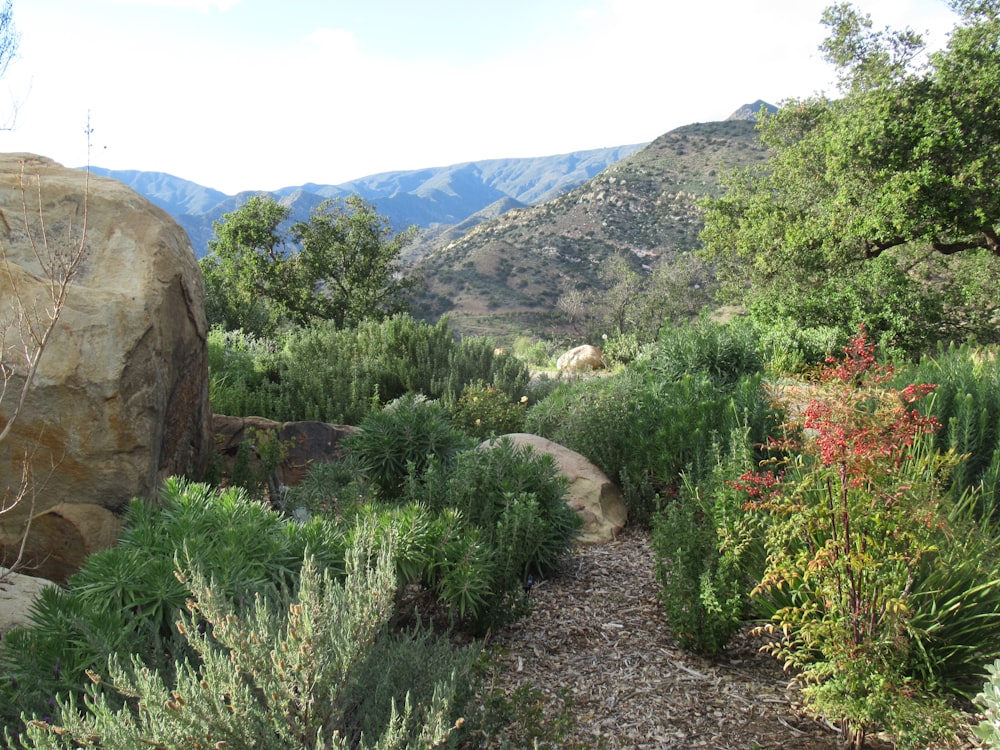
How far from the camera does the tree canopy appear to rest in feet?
62.2

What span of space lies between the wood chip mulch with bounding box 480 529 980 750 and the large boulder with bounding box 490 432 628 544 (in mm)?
827

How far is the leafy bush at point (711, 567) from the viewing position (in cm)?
306

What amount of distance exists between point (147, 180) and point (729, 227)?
708 ft

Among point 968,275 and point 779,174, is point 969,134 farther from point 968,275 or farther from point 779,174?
point 779,174

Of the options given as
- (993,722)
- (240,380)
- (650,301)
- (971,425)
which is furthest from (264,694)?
(650,301)

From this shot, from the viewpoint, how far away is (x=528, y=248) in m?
43.2

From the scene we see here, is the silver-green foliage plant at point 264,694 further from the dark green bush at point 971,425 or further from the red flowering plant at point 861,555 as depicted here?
the dark green bush at point 971,425

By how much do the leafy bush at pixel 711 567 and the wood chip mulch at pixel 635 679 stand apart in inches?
7.0

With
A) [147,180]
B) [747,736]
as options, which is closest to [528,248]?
[747,736]

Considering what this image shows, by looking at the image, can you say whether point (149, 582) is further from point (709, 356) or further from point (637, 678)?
point (709, 356)

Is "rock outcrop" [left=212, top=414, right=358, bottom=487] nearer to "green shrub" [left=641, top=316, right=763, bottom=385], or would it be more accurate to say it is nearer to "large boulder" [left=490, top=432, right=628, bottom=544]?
"large boulder" [left=490, top=432, right=628, bottom=544]

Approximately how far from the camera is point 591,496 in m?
5.15

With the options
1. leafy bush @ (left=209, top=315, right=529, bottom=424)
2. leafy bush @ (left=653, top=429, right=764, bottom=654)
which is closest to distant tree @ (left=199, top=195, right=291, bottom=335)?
leafy bush @ (left=209, top=315, right=529, bottom=424)

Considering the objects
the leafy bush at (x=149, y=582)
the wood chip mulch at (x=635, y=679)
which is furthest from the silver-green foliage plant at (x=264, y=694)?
the wood chip mulch at (x=635, y=679)
